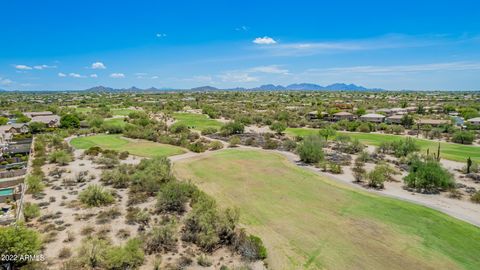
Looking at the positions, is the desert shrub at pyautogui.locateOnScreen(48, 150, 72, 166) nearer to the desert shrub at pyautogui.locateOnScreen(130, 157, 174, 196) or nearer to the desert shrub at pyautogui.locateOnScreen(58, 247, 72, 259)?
the desert shrub at pyautogui.locateOnScreen(130, 157, 174, 196)

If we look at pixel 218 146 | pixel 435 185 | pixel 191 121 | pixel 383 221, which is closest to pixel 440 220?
pixel 383 221

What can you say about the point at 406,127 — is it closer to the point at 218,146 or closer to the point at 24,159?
the point at 218,146

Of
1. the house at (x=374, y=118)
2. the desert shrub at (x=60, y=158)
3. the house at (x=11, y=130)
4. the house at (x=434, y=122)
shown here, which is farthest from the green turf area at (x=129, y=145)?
the house at (x=434, y=122)

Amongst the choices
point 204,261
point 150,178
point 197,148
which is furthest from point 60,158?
point 204,261

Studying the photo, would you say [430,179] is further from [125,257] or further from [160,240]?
[125,257]

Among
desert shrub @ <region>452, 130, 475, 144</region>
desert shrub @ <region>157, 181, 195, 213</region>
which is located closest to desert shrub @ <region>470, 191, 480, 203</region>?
desert shrub @ <region>157, 181, 195, 213</region>
